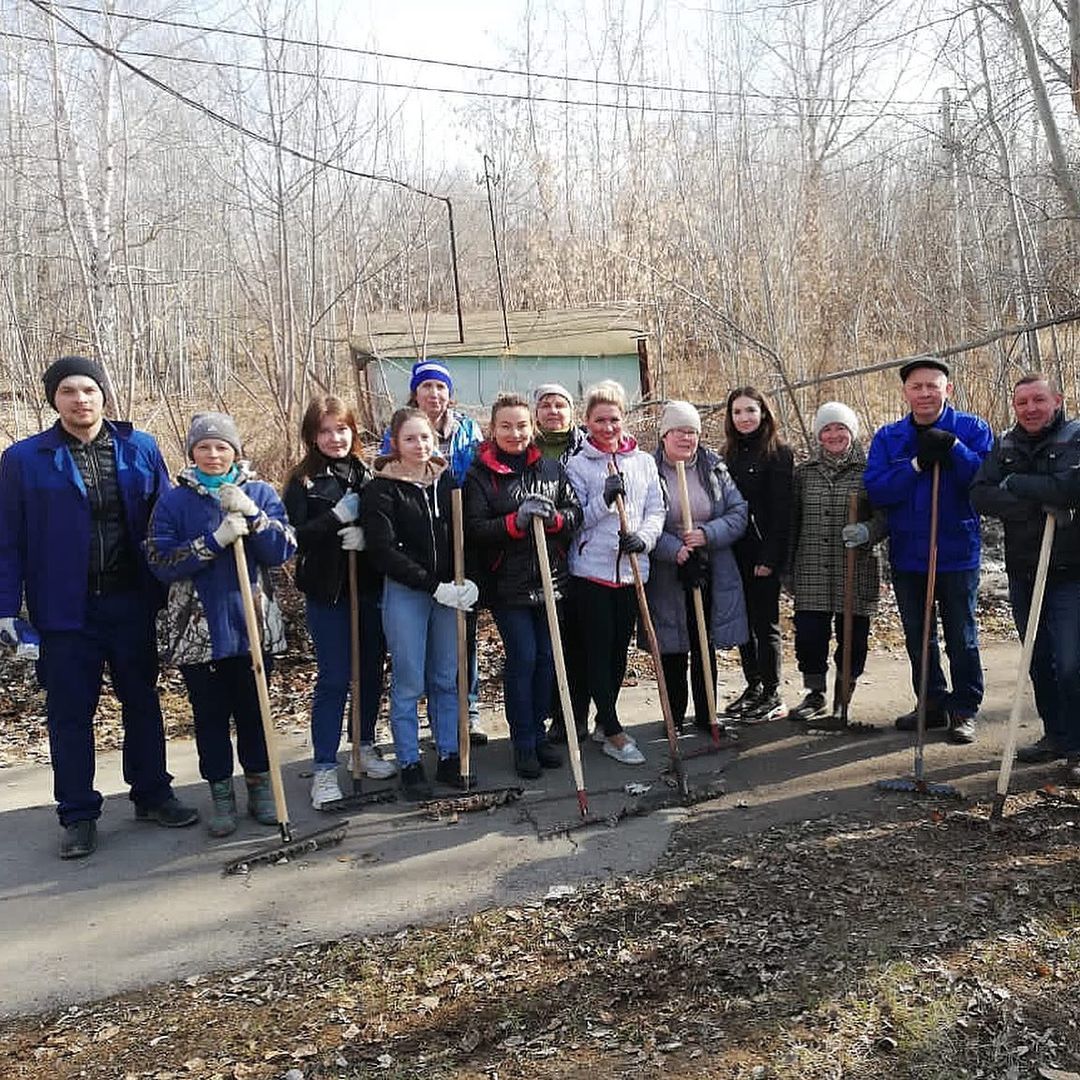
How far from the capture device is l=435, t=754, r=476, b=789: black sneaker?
512 centimetres

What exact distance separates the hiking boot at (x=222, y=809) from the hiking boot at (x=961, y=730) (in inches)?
149

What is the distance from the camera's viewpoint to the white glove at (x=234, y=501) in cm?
448

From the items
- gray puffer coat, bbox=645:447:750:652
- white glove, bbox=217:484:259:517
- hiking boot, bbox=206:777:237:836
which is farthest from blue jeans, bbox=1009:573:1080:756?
hiking boot, bbox=206:777:237:836

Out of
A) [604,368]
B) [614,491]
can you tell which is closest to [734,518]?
[614,491]

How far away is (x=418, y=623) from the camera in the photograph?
4980 millimetres

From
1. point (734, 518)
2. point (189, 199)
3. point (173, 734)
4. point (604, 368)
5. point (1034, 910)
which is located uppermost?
point (189, 199)

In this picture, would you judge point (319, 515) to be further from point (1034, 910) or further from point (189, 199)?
point (189, 199)

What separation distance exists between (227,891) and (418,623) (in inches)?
58.6

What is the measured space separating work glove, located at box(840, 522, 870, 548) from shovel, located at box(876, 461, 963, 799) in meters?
0.34

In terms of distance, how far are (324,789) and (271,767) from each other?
486mm

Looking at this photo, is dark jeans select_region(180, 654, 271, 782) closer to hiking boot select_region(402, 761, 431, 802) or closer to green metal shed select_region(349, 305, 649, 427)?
hiking boot select_region(402, 761, 431, 802)

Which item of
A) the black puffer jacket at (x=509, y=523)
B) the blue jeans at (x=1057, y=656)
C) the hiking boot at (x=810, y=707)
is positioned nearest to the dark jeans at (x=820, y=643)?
the hiking boot at (x=810, y=707)

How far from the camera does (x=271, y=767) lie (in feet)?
15.0

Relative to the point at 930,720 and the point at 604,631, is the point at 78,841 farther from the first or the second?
the point at 930,720
